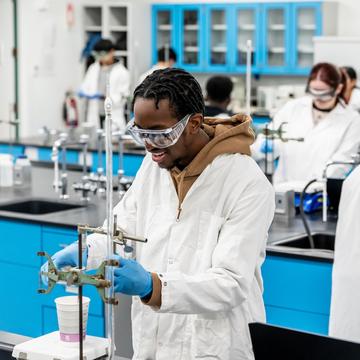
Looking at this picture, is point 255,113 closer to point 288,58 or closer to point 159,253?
point 288,58

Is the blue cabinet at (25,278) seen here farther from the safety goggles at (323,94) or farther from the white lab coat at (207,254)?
the white lab coat at (207,254)

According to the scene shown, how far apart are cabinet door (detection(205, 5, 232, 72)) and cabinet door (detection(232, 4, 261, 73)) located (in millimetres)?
120

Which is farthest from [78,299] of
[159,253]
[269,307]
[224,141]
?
[269,307]

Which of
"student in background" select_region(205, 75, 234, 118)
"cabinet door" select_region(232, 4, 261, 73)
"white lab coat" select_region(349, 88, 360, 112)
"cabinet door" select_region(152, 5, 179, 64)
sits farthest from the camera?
"cabinet door" select_region(152, 5, 179, 64)

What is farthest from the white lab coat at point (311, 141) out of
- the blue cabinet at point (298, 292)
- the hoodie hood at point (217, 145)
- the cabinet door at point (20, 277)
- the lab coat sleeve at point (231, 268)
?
the lab coat sleeve at point (231, 268)

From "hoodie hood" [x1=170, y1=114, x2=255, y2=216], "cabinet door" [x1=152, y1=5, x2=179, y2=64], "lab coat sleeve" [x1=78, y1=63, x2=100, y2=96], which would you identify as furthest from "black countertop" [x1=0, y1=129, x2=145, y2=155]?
"hoodie hood" [x1=170, y1=114, x2=255, y2=216]

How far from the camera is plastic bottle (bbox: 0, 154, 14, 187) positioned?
15.8 ft

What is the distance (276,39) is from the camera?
9641 mm

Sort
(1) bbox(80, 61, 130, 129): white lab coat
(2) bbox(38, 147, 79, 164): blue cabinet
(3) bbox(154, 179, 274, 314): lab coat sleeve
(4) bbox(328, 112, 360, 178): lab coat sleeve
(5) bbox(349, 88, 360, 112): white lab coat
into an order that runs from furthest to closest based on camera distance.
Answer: (1) bbox(80, 61, 130, 129): white lab coat → (5) bbox(349, 88, 360, 112): white lab coat → (2) bbox(38, 147, 79, 164): blue cabinet → (4) bbox(328, 112, 360, 178): lab coat sleeve → (3) bbox(154, 179, 274, 314): lab coat sleeve

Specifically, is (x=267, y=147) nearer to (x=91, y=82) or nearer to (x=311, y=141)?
(x=311, y=141)

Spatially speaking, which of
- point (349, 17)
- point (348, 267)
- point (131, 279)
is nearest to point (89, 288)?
point (348, 267)

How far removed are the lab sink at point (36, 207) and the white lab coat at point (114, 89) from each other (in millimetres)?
3596

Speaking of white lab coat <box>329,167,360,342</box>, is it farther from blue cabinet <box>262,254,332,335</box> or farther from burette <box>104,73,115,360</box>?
burette <box>104,73,115,360</box>

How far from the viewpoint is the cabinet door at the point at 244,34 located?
9.63 meters
